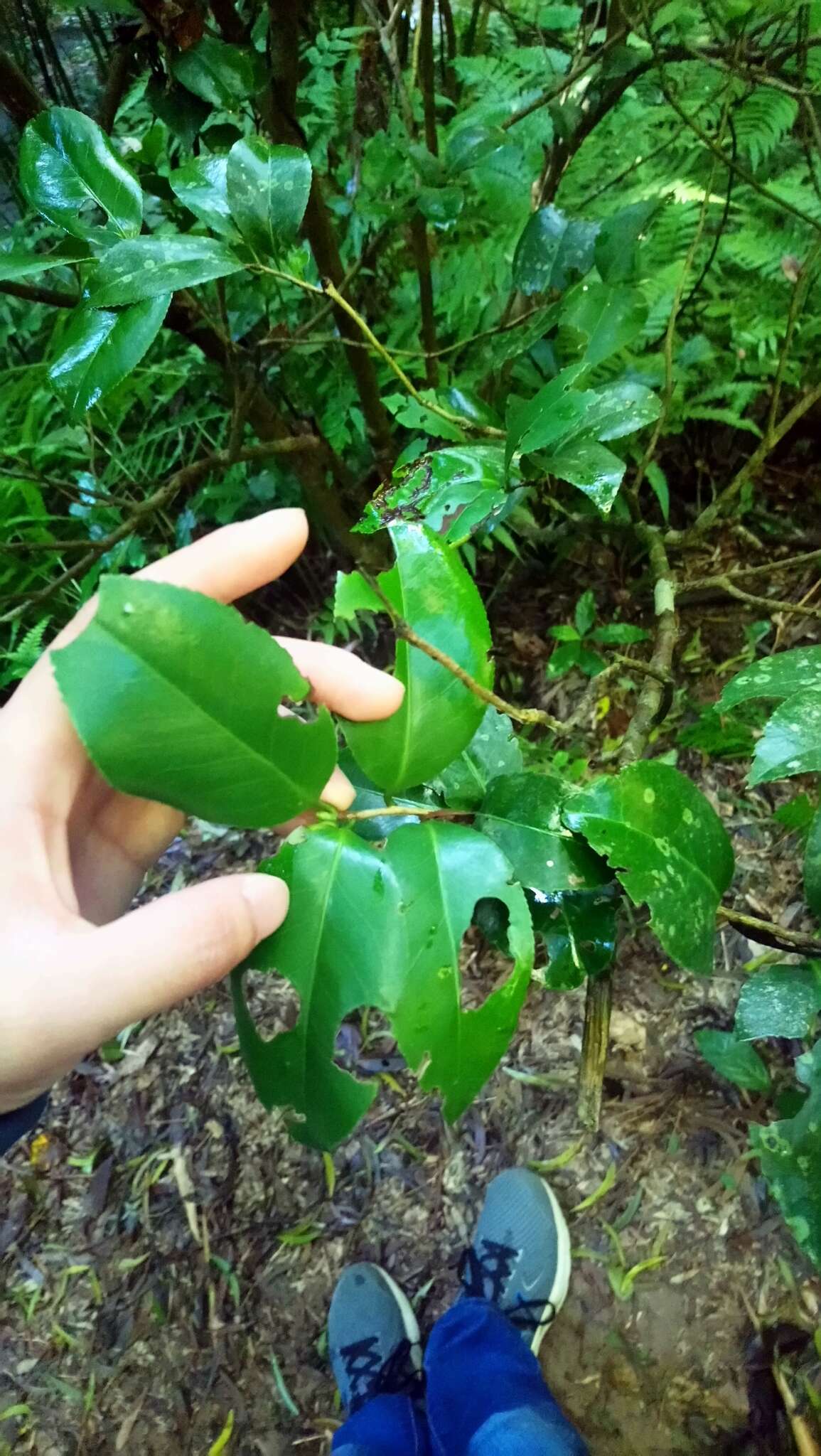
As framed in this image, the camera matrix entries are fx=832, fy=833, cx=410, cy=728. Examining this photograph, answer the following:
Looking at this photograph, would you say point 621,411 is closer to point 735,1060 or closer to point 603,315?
point 603,315

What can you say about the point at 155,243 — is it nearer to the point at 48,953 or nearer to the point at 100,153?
the point at 100,153

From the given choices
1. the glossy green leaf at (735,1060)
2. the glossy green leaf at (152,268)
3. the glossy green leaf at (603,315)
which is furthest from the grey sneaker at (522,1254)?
the glossy green leaf at (152,268)

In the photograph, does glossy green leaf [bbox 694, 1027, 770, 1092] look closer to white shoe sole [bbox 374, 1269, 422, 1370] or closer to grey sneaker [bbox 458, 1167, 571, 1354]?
grey sneaker [bbox 458, 1167, 571, 1354]

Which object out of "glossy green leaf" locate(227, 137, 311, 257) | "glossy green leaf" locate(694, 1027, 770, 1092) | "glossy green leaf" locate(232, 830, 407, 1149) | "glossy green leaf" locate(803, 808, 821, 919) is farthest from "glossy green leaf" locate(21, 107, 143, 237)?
"glossy green leaf" locate(694, 1027, 770, 1092)

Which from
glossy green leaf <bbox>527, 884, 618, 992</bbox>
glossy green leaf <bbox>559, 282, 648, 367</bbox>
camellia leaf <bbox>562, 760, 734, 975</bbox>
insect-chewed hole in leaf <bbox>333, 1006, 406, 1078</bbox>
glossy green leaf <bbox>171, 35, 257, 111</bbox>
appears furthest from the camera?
insect-chewed hole in leaf <bbox>333, 1006, 406, 1078</bbox>

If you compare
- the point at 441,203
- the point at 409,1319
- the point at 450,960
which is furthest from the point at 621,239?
the point at 409,1319

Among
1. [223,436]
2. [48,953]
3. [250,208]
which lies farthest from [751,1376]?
[223,436]

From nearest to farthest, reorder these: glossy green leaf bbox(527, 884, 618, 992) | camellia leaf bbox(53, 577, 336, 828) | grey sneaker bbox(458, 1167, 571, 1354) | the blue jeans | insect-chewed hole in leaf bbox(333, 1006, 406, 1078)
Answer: camellia leaf bbox(53, 577, 336, 828) < glossy green leaf bbox(527, 884, 618, 992) < the blue jeans < grey sneaker bbox(458, 1167, 571, 1354) < insect-chewed hole in leaf bbox(333, 1006, 406, 1078)

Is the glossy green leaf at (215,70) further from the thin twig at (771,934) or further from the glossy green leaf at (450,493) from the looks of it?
the thin twig at (771,934)

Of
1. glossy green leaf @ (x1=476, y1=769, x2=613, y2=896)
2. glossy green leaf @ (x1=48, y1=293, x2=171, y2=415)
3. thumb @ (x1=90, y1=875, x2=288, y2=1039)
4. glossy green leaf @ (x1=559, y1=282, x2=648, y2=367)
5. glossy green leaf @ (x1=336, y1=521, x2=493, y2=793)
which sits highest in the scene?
glossy green leaf @ (x1=48, y1=293, x2=171, y2=415)
